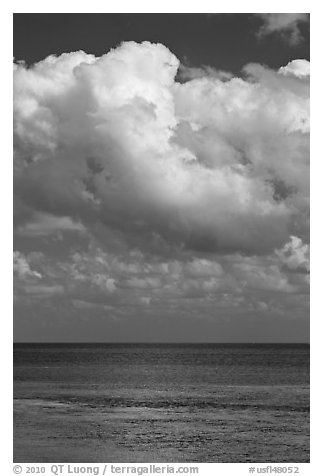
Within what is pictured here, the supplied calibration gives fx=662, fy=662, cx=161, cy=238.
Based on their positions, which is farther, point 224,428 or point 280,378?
point 280,378

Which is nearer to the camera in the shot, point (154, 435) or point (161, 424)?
point (154, 435)
